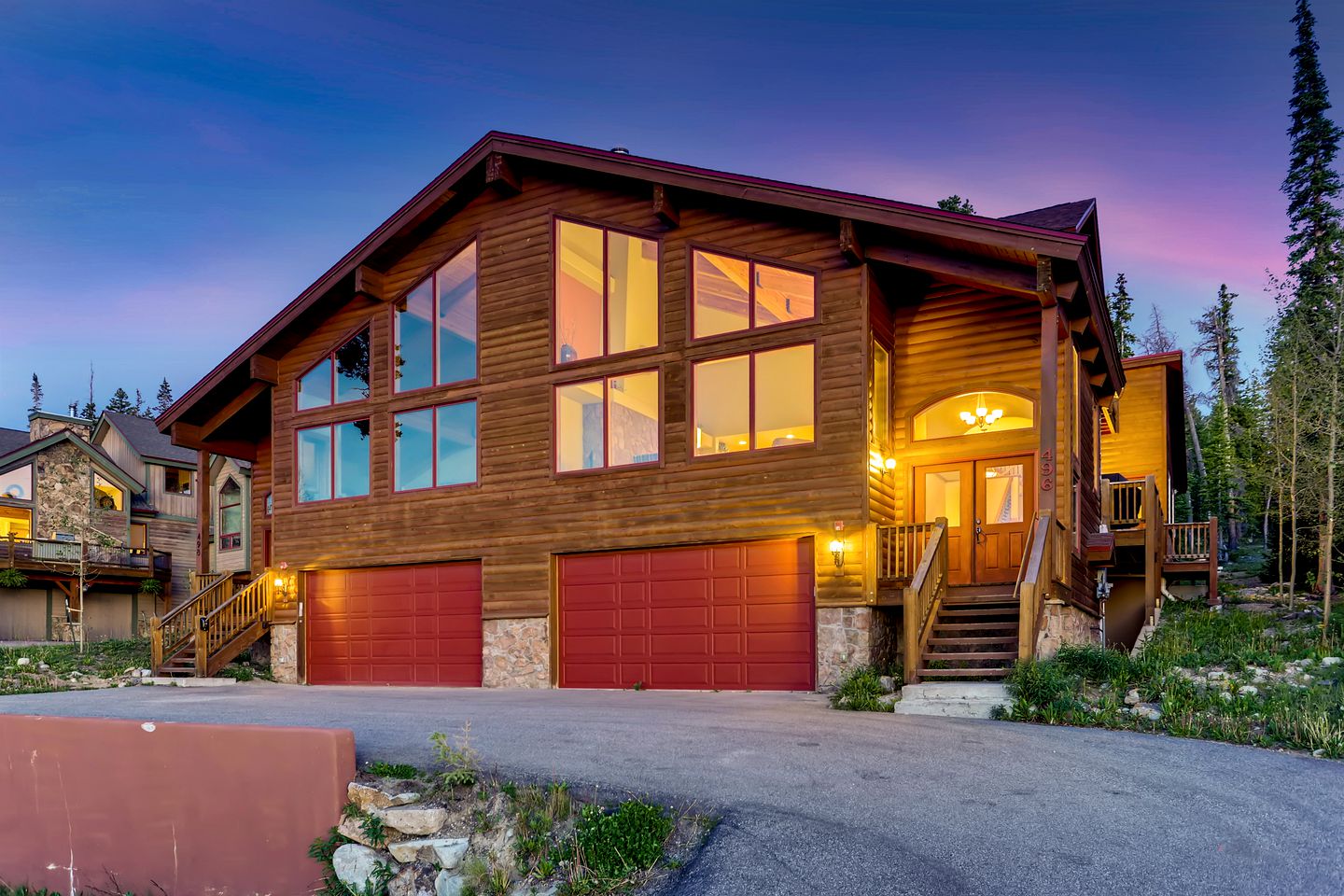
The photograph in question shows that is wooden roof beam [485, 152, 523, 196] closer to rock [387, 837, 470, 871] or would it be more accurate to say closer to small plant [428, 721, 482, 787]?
small plant [428, 721, 482, 787]

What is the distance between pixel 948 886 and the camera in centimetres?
504

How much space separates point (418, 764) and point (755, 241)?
9316mm

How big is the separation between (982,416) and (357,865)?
1088 cm

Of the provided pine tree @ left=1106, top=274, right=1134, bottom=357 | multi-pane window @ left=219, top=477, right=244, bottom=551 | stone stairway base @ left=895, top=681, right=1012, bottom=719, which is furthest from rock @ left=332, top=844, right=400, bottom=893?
pine tree @ left=1106, top=274, right=1134, bottom=357

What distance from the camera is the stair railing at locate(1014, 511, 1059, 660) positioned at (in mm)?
10805

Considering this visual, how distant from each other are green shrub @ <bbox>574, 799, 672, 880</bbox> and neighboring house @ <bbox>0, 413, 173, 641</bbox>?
28.5 meters

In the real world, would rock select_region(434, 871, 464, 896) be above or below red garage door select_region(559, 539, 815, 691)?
below

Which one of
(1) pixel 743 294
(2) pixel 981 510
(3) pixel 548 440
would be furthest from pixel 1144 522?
(3) pixel 548 440

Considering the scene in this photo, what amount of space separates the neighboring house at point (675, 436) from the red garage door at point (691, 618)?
4 cm

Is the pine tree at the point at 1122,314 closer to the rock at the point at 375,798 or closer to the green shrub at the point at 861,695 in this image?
the green shrub at the point at 861,695

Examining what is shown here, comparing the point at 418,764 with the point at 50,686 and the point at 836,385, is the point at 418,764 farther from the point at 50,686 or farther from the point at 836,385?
the point at 50,686

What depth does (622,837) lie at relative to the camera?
596 cm

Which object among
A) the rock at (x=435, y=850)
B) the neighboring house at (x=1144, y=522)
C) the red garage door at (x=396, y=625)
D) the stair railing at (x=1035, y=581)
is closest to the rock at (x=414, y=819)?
the rock at (x=435, y=850)

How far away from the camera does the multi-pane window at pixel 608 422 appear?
15.0m
